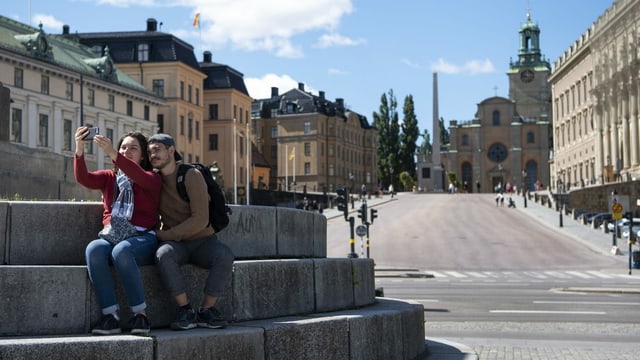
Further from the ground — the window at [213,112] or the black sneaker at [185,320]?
the window at [213,112]

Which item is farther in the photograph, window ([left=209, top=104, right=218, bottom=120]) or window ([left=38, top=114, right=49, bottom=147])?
window ([left=209, top=104, right=218, bottom=120])

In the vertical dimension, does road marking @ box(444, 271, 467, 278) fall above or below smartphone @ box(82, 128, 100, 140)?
below

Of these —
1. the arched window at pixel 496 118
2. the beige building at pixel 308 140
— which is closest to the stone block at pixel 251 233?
the beige building at pixel 308 140

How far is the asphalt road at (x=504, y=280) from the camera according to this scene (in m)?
11.9

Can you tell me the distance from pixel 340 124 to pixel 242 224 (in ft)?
362

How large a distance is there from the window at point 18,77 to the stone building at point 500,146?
92286mm

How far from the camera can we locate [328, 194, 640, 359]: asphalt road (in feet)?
39.1

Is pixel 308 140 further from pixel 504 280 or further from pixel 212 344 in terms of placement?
pixel 212 344

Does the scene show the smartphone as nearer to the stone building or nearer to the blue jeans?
the blue jeans

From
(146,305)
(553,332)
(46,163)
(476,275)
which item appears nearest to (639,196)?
(476,275)

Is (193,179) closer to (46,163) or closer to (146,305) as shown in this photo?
(146,305)

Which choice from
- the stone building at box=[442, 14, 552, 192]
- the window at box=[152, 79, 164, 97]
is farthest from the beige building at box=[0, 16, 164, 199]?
the stone building at box=[442, 14, 552, 192]

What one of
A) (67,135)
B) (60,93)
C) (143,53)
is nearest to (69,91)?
(60,93)

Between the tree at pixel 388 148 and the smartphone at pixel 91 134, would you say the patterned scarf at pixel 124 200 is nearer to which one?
the smartphone at pixel 91 134
